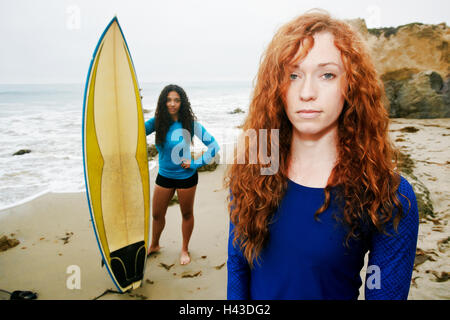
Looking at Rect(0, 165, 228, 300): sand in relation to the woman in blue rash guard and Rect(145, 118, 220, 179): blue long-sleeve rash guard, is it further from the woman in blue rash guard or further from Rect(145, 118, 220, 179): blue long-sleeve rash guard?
Rect(145, 118, 220, 179): blue long-sleeve rash guard

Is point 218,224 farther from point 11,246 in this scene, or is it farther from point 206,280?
point 11,246

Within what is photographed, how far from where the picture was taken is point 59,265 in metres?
3.27

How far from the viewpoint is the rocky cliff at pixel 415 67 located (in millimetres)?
8609

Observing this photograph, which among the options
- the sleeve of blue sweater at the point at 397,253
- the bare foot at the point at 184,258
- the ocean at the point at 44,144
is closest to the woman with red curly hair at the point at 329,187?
the sleeve of blue sweater at the point at 397,253

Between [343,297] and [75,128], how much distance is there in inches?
562

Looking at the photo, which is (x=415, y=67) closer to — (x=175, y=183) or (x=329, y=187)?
(x=175, y=183)

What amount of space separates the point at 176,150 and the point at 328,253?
2328 mm

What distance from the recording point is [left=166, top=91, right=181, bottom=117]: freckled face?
310 cm

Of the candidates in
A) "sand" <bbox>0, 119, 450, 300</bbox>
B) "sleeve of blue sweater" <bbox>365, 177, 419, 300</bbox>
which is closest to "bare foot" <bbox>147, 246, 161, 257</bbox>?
"sand" <bbox>0, 119, 450, 300</bbox>

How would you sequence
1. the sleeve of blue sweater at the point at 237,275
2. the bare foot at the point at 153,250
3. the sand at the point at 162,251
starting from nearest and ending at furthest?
the sleeve of blue sweater at the point at 237,275 → the sand at the point at 162,251 → the bare foot at the point at 153,250

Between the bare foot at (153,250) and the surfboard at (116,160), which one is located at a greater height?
the surfboard at (116,160)

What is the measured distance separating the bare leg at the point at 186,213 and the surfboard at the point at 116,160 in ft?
1.24

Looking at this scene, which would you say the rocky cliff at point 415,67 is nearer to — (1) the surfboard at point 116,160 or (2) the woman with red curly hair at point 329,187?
(1) the surfboard at point 116,160
